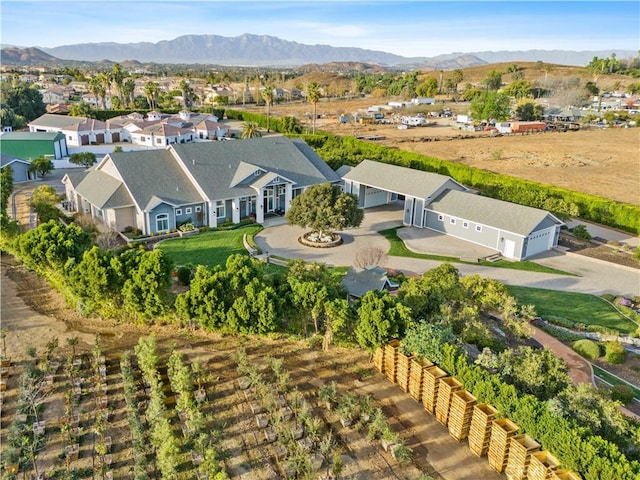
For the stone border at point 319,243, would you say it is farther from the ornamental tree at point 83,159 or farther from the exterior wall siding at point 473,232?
the ornamental tree at point 83,159

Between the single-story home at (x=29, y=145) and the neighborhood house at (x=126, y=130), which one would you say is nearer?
the single-story home at (x=29, y=145)

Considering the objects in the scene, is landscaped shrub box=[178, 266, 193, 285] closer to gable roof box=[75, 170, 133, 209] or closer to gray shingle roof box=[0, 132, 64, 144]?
gable roof box=[75, 170, 133, 209]

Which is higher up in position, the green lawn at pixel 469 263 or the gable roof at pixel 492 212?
the gable roof at pixel 492 212

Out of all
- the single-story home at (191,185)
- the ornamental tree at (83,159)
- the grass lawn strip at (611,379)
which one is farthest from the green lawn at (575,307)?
the ornamental tree at (83,159)

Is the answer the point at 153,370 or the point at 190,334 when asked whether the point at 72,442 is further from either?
the point at 190,334

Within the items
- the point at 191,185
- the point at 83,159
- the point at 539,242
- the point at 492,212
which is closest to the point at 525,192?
the point at 492,212

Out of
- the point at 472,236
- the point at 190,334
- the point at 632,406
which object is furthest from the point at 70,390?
the point at 472,236

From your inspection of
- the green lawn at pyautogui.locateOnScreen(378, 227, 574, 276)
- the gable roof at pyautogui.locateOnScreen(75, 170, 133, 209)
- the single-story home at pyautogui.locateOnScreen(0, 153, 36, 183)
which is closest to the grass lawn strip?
the green lawn at pyautogui.locateOnScreen(378, 227, 574, 276)
